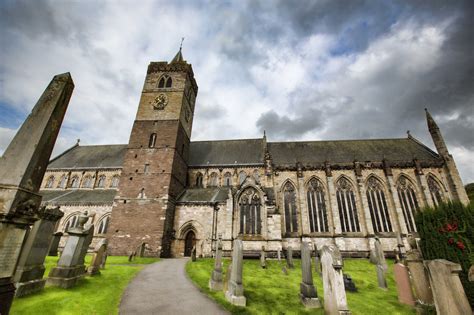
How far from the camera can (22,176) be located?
3406 mm

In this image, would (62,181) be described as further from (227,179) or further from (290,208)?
(290,208)

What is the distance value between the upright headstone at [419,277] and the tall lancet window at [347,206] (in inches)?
685

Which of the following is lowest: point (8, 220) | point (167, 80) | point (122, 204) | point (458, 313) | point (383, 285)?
point (383, 285)

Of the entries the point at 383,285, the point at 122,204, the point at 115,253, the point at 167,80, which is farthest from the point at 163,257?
the point at 167,80

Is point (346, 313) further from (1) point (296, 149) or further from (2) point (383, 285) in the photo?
(1) point (296, 149)

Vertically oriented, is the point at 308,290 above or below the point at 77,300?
above

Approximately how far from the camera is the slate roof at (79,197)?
2492 centimetres

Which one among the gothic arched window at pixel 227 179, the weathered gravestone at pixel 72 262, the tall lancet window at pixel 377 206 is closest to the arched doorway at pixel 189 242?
the gothic arched window at pixel 227 179

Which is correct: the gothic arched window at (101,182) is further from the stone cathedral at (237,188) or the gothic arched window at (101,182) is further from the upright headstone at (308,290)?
the upright headstone at (308,290)

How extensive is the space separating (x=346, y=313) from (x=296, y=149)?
84.6ft

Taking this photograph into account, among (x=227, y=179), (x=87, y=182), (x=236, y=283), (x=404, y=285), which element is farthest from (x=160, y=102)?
(x=404, y=285)

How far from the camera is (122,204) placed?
22.0 metres

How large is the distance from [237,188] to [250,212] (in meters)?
2.77

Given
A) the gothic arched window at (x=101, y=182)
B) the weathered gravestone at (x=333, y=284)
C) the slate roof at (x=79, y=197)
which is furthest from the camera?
the gothic arched window at (x=101, y=182)
